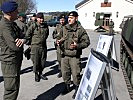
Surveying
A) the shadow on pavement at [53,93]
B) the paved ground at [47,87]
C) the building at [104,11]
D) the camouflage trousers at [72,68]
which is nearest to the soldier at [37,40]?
the paved ground at [47,87]

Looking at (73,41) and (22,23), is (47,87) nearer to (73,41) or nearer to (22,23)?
(73,41)

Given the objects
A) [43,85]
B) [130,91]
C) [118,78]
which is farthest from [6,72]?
[118,78]

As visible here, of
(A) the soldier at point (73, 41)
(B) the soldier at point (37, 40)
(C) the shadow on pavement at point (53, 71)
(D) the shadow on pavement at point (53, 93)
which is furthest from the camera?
(C) the shadow on pavement at point (53, 71)

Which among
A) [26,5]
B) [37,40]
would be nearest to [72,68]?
[37,40]

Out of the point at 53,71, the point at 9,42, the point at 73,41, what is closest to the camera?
the point at 9,42

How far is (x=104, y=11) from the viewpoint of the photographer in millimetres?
39531

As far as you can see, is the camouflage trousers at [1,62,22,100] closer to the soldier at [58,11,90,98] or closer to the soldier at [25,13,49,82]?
the soldier at [58,11,90,98]

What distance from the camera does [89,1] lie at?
40.6 m

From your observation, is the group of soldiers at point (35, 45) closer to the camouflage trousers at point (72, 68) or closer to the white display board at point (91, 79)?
the camouflage trousers at point (72, 68)

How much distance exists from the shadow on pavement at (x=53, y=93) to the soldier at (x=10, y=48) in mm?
1504

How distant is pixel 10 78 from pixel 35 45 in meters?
2.64

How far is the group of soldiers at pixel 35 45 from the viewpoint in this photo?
4.49 metres

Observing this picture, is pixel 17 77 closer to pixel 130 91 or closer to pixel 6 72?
pixel 6 72

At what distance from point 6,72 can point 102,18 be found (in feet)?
115
